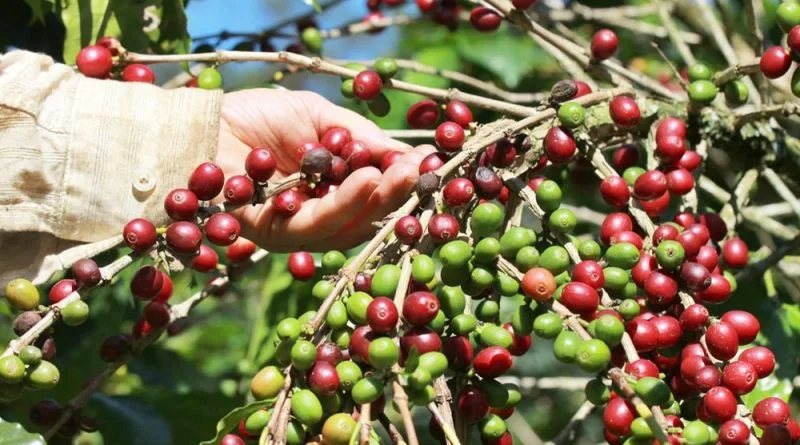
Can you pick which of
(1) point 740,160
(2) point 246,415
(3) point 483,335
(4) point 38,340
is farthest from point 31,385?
(1) point 740,160

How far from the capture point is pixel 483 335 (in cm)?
171

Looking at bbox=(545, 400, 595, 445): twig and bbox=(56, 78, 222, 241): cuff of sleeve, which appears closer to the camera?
bbox=(56, 78, 222, 241): cuff of sleeve

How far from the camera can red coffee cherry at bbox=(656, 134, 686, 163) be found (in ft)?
6.91

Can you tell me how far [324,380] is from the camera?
1520 mm

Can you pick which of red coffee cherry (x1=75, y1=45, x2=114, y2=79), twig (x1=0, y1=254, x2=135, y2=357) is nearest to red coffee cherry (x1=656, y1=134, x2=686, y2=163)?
twig (x1=0, y1=254, x2=135, y2=357)

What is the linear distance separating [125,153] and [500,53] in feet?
5.00

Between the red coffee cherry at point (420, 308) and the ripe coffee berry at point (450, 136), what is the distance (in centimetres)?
40

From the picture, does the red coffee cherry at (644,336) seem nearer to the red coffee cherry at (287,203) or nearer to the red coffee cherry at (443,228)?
the red coffee cherry at (443,228)

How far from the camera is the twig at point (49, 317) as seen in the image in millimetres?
1719

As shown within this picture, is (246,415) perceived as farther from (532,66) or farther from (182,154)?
(532,66)

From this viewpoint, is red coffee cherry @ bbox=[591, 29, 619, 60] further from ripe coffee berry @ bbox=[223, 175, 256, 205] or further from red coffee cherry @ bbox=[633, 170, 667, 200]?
ripe coffee berry @ bbox=[223, 175, 256, 205]

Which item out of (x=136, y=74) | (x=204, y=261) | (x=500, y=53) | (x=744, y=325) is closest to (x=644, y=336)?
(x=744, y=325)

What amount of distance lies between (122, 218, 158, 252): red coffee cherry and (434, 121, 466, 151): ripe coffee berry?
1.79ft

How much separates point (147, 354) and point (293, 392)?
5.57 ft
